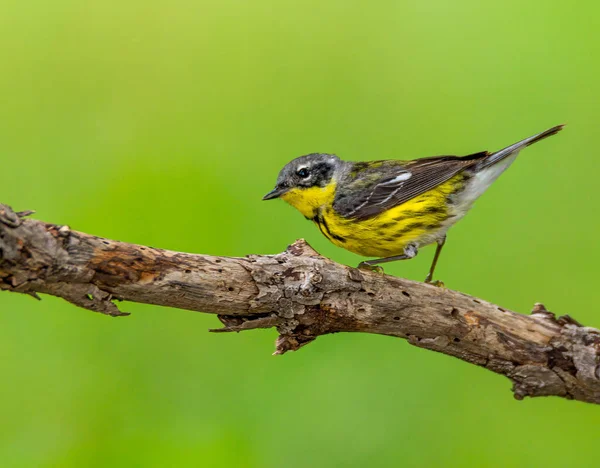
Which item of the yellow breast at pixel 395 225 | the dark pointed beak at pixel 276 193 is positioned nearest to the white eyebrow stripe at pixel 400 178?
the yellow breast at pixel 395 225

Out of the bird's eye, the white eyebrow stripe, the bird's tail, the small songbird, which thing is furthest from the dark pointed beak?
the bird's tail

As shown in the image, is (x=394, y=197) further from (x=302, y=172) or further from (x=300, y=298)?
(x=300, y=298)

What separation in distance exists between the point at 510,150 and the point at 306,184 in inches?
Answer: 53.0

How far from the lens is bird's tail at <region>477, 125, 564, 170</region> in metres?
4.19

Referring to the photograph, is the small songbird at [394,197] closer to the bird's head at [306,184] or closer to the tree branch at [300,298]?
the bird's head at [306,184]

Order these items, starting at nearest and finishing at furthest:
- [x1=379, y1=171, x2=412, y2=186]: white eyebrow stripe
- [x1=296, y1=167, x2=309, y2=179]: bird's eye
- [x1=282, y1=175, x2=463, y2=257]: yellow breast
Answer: [x1=282, y1=175, x2=463, y2=257]: yellow breast < [x1=379, y1=171, x2=412, y2=186]: white eyebrow stripe < [x1=296, y1=167, x2=309, y2=179]: bird's eye

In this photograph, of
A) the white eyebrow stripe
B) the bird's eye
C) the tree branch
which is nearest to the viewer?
the tree branch

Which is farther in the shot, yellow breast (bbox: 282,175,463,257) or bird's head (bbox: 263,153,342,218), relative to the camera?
bird's head (bbox: 263,153,342,218)

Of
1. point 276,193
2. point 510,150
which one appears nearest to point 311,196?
point 276,193

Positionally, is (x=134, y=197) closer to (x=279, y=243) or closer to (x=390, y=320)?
(x=279, y=243)

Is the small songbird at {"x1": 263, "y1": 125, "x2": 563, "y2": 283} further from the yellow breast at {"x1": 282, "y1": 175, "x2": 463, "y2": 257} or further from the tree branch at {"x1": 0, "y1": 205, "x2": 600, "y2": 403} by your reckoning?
the tree branch at {"x1": 0, "y1": 205, "x2": 600, "y2": 403}

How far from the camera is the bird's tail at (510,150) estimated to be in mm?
4188

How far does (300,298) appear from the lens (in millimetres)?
3127

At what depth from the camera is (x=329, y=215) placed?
447 cm
